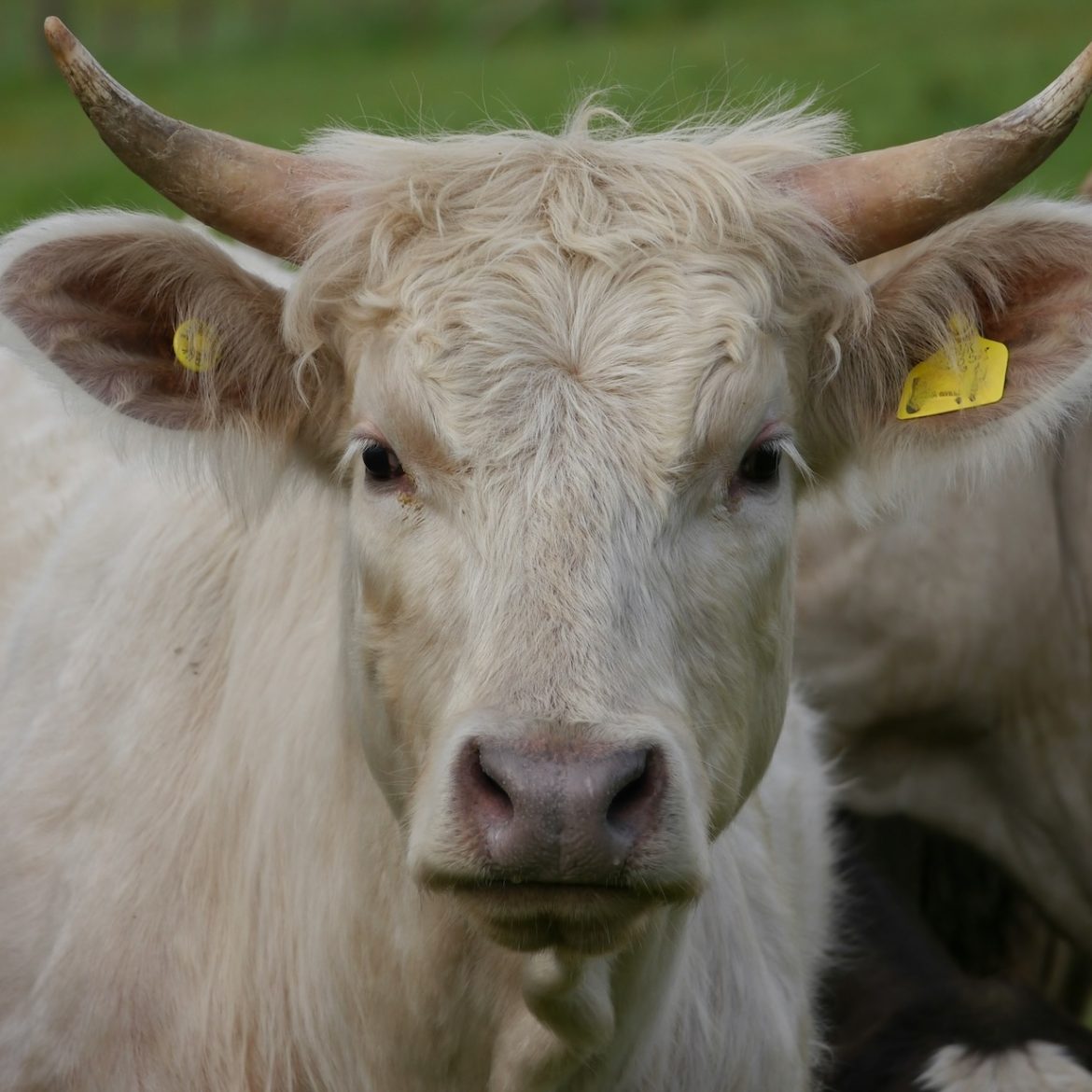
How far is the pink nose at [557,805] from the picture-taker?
2.64m

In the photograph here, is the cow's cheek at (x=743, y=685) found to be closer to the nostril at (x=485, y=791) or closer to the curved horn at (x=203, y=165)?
the nostril at (x=485, y=791)

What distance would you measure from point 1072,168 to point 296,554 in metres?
8.76

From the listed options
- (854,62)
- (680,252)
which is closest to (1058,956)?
(680,252)

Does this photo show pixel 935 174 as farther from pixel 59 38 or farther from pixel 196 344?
pixel 59 38

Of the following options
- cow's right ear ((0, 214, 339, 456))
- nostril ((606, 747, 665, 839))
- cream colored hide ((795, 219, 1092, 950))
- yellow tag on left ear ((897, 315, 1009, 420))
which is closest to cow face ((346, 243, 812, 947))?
nostril ((606, 747, 665, 839))

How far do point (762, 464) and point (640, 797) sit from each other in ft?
2.46

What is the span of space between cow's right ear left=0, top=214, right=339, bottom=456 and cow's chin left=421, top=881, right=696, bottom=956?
1057 mm

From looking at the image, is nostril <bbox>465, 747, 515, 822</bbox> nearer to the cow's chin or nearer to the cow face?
the cow face

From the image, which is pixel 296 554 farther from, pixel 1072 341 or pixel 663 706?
pixel 1072 341

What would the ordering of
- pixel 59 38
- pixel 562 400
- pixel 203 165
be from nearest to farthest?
1. pixel 562 400
2. pixel 59 38
3. pixel 203 165

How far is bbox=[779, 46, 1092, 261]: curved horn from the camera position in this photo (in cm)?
324

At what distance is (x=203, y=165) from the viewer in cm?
330

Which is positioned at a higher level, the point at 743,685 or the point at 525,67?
the point at 525,67

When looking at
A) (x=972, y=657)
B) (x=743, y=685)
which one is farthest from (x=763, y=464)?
(x=972, y=657)
